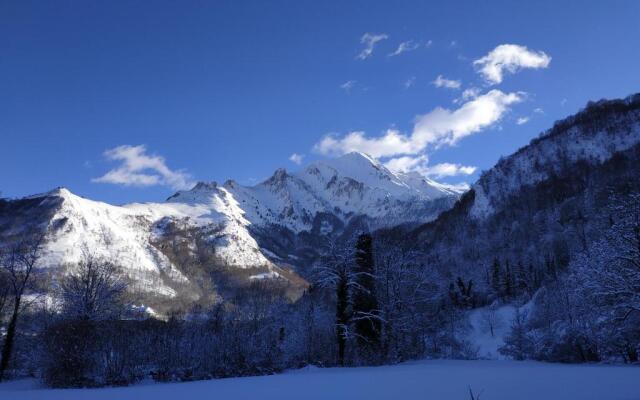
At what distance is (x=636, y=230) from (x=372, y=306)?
1708cm

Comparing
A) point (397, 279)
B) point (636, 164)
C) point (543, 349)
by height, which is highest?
point (636, 164)

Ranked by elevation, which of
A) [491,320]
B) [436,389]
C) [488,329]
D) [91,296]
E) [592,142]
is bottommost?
[488,329]

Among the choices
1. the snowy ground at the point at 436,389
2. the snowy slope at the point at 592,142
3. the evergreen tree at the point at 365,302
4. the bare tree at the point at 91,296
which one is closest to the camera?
the snowy ground at the point at 436,389

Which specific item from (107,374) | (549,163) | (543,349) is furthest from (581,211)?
(107,374)

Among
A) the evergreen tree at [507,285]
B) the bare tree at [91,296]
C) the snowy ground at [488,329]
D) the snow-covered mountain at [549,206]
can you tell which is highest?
the snow-covered mountain at [549,206]

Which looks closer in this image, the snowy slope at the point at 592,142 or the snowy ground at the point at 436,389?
the snowy ground at the point at 436,389

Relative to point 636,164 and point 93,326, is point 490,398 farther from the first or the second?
point 636,164

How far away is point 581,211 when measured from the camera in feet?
445

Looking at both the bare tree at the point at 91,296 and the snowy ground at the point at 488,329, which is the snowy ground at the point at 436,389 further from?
the snowy ground at the point at 488,329

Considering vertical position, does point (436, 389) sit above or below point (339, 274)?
below

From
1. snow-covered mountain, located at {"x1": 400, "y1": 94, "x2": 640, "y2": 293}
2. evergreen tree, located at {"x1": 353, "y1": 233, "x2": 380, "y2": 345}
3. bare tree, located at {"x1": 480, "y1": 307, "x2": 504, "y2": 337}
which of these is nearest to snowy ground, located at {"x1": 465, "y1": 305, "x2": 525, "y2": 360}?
bare tree, located at {"x1": 480, "y1": 307, "x2": 504, "y2": 337}

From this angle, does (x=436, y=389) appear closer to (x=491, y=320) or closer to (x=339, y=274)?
(x=339, y=274)

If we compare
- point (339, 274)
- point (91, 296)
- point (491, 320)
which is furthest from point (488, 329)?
point (91, 296)

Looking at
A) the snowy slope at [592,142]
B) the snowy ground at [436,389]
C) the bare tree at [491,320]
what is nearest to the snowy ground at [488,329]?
the bare tree at [491,320]
